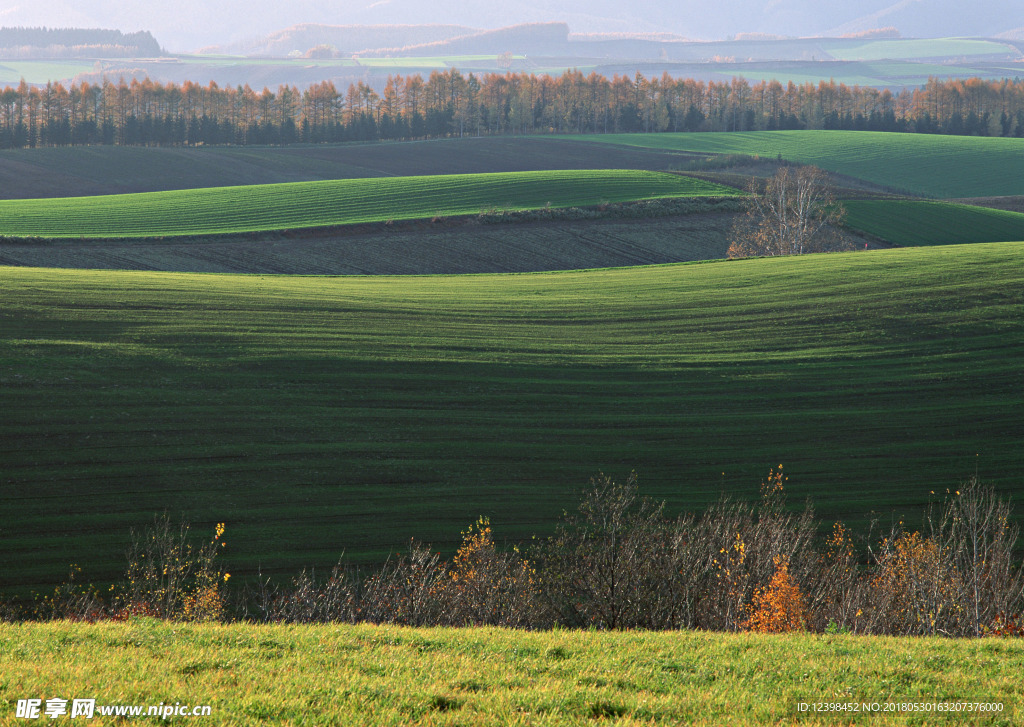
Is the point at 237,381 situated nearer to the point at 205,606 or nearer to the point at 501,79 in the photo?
the point at 205,606

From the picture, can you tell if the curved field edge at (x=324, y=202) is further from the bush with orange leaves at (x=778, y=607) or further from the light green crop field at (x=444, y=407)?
the bush with orange leaves at (x=778, y=607)

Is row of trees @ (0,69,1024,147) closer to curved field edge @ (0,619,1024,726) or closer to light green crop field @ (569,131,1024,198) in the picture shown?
light green crop field @ (569,131,1024,198)

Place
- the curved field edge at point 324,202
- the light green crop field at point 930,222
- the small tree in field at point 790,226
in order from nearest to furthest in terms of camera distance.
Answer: the small tree in field at point 790,226, the curved field edge at point 324,202, the light green crop field at point 930,222

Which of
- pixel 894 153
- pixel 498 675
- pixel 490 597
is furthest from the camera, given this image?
pixel 894 153

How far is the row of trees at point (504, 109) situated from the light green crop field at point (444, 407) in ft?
302

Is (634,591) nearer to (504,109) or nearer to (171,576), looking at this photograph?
(171,576)

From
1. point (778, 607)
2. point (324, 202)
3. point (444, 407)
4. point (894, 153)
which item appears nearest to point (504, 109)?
point (894, 153)

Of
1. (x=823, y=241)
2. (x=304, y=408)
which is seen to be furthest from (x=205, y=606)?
(x=823, y=241)

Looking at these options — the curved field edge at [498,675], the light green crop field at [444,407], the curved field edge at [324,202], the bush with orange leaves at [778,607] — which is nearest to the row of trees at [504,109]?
the curved field edge at [324,202]

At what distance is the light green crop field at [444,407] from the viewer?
18.8 metres

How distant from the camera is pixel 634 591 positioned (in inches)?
572

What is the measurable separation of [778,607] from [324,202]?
61.6 meters

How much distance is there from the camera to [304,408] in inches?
922

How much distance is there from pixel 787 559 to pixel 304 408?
14.0m
